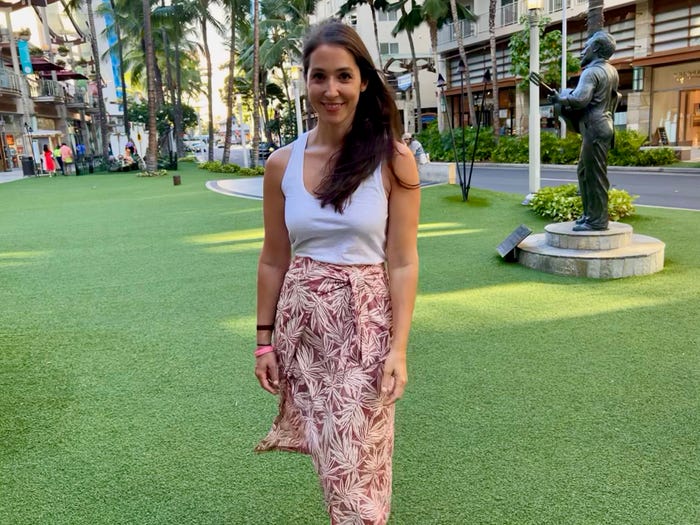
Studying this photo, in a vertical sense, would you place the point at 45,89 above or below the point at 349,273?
above

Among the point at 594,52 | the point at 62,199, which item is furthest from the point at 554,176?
the point at 62,199

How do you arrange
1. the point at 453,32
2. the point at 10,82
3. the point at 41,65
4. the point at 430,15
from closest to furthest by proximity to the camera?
the point at 430,15 < the point at 10,82 < the point at 41,65 < the point at 453,32

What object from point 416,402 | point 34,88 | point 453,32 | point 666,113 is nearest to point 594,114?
point 416,402

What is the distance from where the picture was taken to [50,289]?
6480mm

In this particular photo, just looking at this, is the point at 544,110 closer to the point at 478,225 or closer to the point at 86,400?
the point at 478,225

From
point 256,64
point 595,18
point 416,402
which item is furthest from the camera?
point 256,64

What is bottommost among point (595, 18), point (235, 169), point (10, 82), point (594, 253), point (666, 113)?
point (594, 253)

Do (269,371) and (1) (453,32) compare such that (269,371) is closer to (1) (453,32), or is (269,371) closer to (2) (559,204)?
(2) (559,204)

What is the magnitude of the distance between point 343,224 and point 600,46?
568cm

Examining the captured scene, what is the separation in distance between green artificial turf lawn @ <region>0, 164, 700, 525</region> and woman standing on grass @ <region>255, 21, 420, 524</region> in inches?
39.6

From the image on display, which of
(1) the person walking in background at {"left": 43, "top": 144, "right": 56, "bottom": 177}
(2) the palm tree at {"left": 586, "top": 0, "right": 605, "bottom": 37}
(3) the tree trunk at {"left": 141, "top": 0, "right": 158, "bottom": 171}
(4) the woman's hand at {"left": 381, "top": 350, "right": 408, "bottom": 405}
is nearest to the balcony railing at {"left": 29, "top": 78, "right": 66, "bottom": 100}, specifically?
(1) the person walking in background at {"left": 43, "top": 144, "right": 56, "bottom": 177}

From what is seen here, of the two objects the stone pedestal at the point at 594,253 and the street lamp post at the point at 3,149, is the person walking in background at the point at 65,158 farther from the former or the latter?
the stone pedestal at the point at 594,253

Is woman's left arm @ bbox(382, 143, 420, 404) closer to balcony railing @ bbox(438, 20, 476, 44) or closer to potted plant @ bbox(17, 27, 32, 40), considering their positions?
balcony railing @ bbox(438, 20, 476, 44)

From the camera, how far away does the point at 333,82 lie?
5.52 ft
